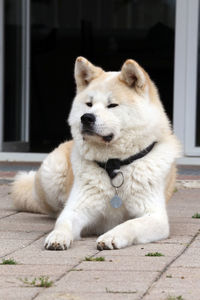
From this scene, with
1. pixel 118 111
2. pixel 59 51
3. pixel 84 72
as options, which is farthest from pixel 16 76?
pixel 118 111

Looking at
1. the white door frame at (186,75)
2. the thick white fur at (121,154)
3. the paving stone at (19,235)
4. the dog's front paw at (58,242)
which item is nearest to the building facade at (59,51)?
the white door frame at (186,75)

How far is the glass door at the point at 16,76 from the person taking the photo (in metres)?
8.95

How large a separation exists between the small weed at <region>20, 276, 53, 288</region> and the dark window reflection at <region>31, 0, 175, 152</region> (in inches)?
347

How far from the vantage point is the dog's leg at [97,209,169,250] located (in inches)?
156

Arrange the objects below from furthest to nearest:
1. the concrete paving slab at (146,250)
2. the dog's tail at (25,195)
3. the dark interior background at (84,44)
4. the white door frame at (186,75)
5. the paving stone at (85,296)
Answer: the dark interior background at (84,44), the white door frame at (186,75), the dog's tail at (25,195), the concrete paving slab at (146,250), the paving stone at (85,296)

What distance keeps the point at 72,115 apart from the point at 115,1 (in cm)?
979

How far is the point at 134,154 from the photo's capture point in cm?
454

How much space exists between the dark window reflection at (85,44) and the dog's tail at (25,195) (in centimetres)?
626

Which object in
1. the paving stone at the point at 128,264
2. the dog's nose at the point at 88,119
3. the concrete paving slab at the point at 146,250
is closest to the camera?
the paving stone at the point at 128,264

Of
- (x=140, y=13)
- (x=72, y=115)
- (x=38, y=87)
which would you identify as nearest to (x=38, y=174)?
(x=72, y=115)

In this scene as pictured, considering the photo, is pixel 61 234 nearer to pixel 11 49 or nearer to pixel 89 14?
pixel 11 49

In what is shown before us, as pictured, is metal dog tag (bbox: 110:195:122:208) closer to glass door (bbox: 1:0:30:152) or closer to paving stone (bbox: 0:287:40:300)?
paving stone (bbox: 0:287:40:300)

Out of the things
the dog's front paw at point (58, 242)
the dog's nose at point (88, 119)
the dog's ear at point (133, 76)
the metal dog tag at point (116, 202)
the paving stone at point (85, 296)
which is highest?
the dog's ear at point (133, 76)

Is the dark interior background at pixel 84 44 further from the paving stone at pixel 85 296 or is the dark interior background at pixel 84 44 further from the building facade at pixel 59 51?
the paving stone at pixel 85 296
